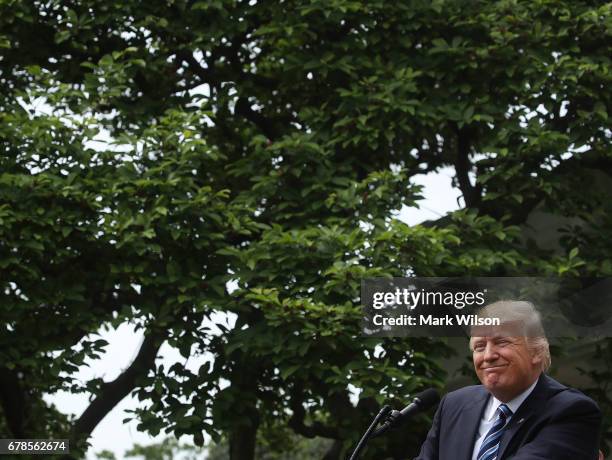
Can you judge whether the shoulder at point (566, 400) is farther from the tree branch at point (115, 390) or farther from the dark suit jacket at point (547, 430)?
the tree branch at point (115, 390)

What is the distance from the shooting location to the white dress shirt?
4.98m

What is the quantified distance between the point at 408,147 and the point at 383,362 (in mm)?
2521

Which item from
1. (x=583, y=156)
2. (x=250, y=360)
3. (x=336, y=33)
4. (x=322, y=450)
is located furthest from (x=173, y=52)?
(x=322, y=450)

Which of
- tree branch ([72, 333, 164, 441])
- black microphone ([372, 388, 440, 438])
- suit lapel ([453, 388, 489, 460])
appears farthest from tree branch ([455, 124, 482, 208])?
black microphone ([372, 388, 440, 438])

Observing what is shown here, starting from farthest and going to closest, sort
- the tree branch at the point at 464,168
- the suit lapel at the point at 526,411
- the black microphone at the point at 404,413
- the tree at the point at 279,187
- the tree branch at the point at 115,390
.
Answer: the tree branch at the point at 464,168
the tree branch at the point at 115,390
the tree at the point at 279,187
the black microphone at the point at 404,413
the suit lapel at the point at 526,411

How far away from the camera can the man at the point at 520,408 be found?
486 centimetres

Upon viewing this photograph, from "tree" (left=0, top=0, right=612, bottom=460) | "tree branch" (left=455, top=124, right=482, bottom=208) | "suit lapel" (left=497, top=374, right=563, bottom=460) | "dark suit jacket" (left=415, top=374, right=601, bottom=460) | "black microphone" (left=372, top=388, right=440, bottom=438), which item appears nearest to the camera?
"dark suit jacket" (left=415, top=374, right=601, bottom=460)

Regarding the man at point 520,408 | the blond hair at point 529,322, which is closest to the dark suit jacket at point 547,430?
the man at point 520,408

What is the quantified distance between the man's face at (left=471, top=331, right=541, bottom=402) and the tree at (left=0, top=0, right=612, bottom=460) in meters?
5.09

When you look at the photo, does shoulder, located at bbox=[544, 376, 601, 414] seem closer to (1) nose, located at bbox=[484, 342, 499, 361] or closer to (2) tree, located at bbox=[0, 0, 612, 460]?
(1) nose, located at bbox=[484, 342, 499, 361]

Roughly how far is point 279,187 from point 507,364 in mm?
6630

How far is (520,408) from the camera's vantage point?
A: 4.97m

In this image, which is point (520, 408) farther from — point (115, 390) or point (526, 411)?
point (115, 390)

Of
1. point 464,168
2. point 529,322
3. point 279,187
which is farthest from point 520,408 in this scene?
point 464,168
